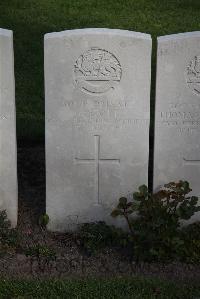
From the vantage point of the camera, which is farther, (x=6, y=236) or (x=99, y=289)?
(x=6, y=236)

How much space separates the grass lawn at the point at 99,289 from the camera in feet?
16.6

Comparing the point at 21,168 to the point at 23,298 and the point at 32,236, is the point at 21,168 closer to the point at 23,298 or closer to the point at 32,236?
the point at 32,236

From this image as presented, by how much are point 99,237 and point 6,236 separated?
0.81 m

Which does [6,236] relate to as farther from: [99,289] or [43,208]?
[99,289]

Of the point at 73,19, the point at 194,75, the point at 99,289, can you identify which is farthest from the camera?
the point at 73,19

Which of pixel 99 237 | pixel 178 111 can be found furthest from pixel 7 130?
pixel 178 111

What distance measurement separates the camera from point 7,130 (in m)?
5.66

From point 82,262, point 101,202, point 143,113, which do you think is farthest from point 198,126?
point 82,262

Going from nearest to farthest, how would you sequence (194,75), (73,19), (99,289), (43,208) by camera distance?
(99,289) < (194,75) < (43,208) < (73,19)

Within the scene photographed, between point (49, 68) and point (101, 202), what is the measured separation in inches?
51.9

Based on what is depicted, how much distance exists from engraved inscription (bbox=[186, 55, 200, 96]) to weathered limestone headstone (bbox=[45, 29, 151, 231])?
13.7 inches

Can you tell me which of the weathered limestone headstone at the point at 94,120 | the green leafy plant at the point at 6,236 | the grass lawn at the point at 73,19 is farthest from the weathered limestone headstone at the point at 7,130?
the grass lawn at the point at 73,19

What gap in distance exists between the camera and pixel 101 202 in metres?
5.91

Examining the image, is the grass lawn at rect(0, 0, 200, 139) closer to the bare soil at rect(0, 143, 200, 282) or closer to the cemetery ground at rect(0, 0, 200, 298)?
the cemetery ground at rect(0, 0, 200, 298)
